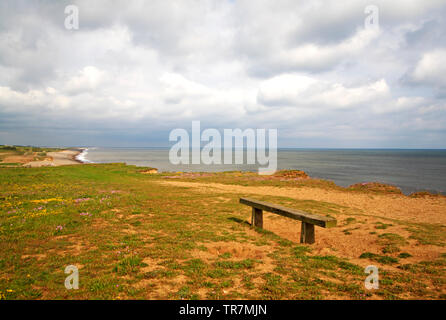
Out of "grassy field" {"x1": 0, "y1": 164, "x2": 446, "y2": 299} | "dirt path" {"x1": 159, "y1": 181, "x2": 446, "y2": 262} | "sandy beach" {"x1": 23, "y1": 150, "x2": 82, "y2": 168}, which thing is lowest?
"dirt path" {"x1": 159, "y1": 181, "x2": 446, "y2": 262}

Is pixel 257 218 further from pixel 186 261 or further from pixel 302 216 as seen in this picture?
pixel 186 261

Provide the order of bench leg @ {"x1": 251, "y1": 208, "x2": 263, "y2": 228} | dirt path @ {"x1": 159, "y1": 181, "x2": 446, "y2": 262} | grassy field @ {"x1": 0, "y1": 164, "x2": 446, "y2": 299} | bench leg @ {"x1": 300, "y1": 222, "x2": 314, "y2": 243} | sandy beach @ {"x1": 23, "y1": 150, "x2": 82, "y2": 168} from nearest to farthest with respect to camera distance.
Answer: grassy field @ {"x1": 0, "y1": 164, "x2": 446, "y2": 299}, dirt path @ {"x1": 159, "y1": 181, "x2": 446, "y2": 262}, bench leg @ {"x1": 300, "y1": 222, "x2": 314, "y2": 243}, bench leg @ {"x1": 251, "y1": 208, "x2": 263, "y2": 228}, sandy beach @ {"x1": 23, "y1": 150, "x2": 82, "y2": 168}

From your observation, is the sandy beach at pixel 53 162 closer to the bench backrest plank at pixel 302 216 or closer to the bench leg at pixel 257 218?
the bench leg at pixel 257 218

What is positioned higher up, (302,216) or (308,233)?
(302,216)

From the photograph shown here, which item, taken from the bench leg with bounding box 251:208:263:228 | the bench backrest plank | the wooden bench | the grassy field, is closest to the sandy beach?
the grassy field

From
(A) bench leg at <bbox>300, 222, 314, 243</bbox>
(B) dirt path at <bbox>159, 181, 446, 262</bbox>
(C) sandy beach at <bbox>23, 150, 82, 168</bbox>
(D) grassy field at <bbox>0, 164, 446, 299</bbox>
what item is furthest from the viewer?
(C) sandy beach at <bbox>23, 150, 82, 168</bbox>

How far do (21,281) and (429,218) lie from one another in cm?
1919

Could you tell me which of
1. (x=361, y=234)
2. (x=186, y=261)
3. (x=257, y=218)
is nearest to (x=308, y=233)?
(x=257, y=218)

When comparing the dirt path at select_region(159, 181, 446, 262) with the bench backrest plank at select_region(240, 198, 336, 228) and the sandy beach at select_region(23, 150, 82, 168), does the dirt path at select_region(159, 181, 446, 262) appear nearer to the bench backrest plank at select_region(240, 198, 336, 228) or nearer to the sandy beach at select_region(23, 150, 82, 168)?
the bench backrest plank at select_region(240, 198, 336, 228)

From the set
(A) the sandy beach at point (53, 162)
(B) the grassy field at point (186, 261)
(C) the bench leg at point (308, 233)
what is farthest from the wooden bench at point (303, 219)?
(A) the sandy beach at point (53, 162)

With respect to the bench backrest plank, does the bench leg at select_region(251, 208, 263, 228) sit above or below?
below
